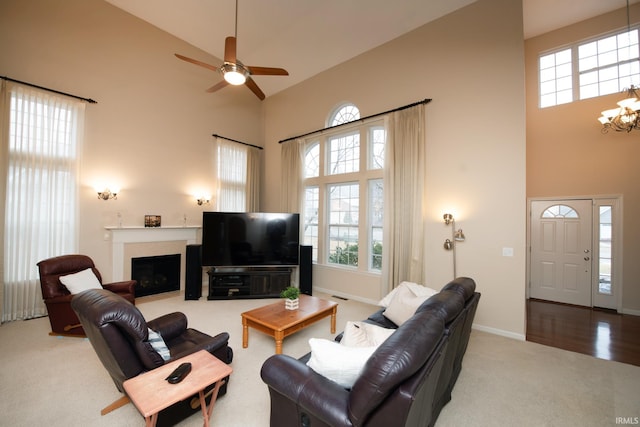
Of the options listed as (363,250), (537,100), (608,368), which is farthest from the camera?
(537,100)

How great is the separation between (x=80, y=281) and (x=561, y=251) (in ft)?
27.3

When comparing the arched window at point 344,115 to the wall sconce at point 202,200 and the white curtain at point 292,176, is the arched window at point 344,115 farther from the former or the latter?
the wall sconce at point 202,200

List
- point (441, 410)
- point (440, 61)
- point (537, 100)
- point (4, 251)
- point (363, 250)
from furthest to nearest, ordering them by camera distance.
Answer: point (537, 100) < point (363, 250) < point (440, 61) < point (4, 251) < point (441, 410)

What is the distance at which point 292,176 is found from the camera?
6180 mm

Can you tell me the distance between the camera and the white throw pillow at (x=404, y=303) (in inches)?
108

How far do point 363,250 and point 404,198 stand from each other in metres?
1.31

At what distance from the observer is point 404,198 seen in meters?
4.49

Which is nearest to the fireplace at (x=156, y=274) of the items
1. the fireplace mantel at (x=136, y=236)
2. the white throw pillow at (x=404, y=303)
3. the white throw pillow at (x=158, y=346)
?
the fireplace mantel at (x=136, y=236)

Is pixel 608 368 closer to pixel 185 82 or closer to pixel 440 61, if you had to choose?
pixel 440 61

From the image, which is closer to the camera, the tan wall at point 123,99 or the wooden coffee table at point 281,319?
the wooden coffee table at point 281,319

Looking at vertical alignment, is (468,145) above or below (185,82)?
below

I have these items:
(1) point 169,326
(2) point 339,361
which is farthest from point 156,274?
(2) point 339,361

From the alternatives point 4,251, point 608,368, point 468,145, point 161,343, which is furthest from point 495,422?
point 4,251

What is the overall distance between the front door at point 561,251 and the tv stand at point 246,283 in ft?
17.3
